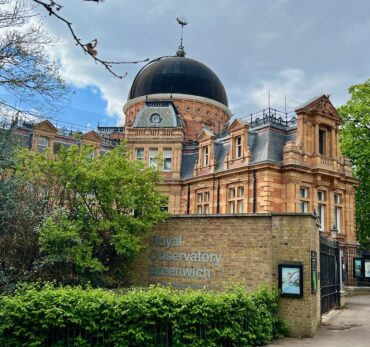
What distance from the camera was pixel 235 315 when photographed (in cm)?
1038

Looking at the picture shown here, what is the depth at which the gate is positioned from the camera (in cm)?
1560

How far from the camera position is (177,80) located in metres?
44.9

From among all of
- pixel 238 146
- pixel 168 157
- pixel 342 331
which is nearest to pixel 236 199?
pixel 238 146

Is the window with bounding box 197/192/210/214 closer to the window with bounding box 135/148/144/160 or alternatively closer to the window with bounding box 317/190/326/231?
the window with bounding box 135/148/144/160

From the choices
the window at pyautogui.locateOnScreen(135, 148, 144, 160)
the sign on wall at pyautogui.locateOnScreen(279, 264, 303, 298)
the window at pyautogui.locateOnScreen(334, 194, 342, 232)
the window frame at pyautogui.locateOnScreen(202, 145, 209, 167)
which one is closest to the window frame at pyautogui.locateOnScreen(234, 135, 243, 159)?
the window frame at pyautogui.locateOnScreen(202, 145, 209, 167)

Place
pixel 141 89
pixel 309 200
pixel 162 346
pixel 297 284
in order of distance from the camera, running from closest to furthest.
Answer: pixel 162 346, pixel 297 284, pixel 309 200, pixel 141 89

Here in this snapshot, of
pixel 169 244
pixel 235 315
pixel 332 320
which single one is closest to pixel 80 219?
pixel 169 244

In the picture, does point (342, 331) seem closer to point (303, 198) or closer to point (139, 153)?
point (303, 198)

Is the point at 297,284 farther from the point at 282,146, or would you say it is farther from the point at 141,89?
the point at 141,89

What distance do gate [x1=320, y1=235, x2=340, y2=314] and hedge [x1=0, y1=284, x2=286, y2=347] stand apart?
6.52m

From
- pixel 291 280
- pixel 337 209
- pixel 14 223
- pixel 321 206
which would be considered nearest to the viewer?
pixel 291 280

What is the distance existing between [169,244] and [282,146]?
55.7 feet

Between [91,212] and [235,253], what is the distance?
19.8 ft

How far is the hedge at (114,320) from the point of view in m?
9.61
